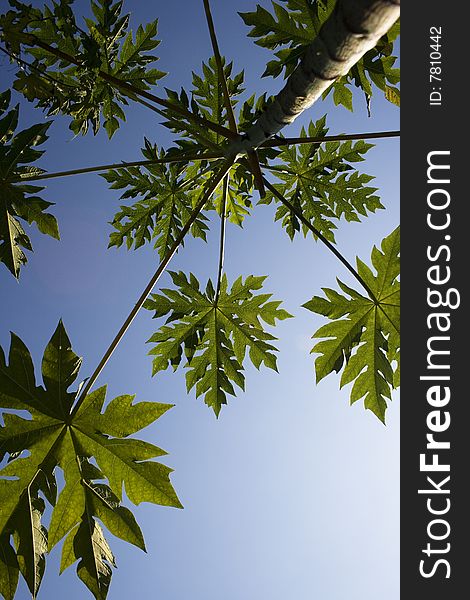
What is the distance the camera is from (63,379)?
8.11 feet

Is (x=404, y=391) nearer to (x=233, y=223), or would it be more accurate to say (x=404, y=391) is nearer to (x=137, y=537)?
(x=137, y=537)

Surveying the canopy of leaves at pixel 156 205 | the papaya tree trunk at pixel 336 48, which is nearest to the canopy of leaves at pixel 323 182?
the canopy of leaves at pixel 156 205

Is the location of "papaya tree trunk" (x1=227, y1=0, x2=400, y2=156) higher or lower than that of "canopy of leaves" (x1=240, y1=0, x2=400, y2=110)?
lower

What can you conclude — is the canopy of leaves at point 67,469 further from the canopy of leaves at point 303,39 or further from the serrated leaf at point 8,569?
the canopy of leaves at point 303,39

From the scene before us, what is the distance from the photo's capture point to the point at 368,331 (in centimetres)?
320

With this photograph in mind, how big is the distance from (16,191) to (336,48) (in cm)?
218

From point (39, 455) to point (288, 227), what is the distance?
8.18 feet

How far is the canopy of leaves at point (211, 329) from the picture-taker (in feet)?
11.9

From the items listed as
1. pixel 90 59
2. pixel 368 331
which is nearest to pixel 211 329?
pixel 368 331

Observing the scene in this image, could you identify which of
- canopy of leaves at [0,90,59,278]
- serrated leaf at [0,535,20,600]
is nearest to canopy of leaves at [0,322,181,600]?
serrated leaf at [0,535,20,600]

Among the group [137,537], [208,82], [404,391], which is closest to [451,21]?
[404,391]

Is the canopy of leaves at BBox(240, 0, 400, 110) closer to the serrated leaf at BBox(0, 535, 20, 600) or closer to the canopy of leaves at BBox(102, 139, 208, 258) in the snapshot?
the canopy of leaves at BBox(102, 139, 208, 258)

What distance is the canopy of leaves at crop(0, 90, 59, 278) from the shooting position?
297 cm

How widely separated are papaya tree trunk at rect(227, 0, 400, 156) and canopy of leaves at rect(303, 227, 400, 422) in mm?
1287
